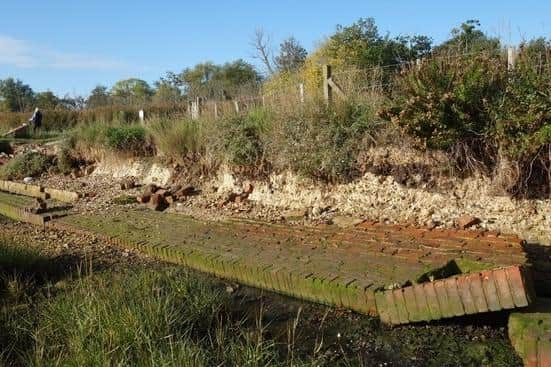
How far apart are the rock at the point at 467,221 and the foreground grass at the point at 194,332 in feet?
6.79

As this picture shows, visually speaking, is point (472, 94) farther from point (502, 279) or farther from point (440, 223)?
point (502, 279)

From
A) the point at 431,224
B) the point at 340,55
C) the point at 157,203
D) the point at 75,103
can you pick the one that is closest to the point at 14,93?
the point at 75,103

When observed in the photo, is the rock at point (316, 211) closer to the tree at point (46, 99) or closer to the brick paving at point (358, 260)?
the brick paving at point (358, 260)

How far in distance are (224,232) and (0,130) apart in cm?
2049

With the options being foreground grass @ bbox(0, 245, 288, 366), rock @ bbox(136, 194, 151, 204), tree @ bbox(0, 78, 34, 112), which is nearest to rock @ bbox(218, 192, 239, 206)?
rock @ bbox(136, 194, 151, 204)

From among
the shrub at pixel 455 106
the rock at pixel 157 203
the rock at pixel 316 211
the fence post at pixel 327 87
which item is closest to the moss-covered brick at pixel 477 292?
the shrub at pixel 455 106

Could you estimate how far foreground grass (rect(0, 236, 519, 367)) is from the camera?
3068mm

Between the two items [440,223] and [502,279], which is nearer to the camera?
[502,279]

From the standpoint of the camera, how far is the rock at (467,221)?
5738 mm

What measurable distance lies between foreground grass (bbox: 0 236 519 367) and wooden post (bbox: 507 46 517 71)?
342cm

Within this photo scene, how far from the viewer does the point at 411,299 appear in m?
3.81

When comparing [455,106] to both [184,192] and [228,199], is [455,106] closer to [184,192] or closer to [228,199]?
[228,199]

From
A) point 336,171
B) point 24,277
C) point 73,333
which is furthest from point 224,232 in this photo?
point 73,333

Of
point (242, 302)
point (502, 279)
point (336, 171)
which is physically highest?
point (336, 171)
